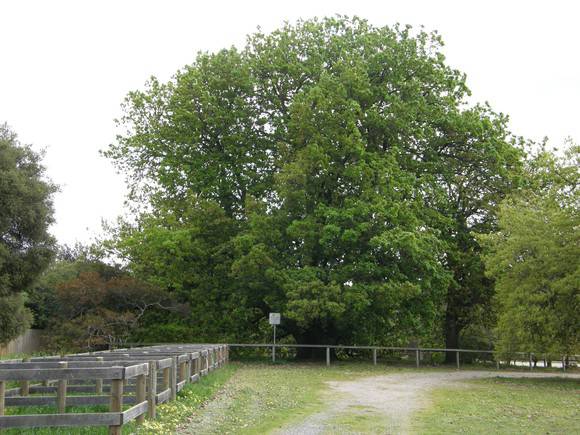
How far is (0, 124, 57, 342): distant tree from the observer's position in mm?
25391

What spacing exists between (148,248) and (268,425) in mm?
21842

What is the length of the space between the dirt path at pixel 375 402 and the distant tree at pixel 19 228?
533 inches

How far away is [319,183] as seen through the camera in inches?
1152

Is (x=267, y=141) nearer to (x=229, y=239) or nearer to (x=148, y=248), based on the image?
(x=229, y=239)

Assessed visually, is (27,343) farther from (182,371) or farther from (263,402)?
(263,402)

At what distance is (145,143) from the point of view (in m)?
33.2

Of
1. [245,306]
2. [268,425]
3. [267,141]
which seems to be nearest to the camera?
[268,425]

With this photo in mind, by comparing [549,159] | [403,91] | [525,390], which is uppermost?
[403,91]

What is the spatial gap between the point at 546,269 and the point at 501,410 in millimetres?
9575

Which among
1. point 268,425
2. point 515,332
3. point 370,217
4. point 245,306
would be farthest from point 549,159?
point 268,425

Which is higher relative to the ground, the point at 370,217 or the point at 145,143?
the point at 145,143

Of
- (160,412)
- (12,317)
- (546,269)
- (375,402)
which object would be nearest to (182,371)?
(160,412)

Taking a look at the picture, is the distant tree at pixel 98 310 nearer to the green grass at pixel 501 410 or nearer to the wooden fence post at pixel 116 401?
the green grass at pixel 501 410

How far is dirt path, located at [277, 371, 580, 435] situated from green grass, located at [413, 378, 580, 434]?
401mm
